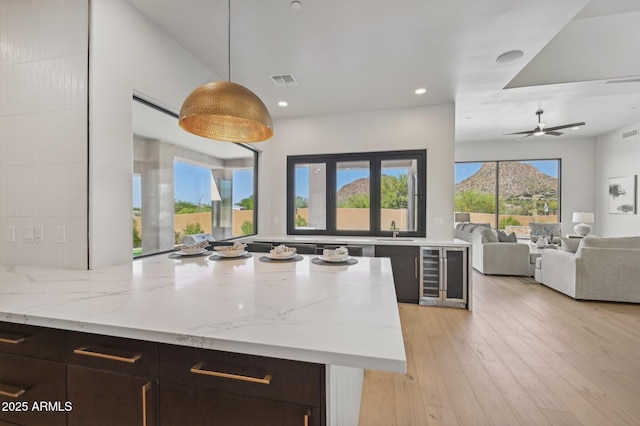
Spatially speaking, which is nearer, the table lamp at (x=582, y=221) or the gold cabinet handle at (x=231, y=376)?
the gold cabinet handle at (x=231, y=376)

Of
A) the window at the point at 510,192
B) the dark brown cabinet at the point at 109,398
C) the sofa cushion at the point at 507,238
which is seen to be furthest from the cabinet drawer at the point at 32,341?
the window at the point at 510,192

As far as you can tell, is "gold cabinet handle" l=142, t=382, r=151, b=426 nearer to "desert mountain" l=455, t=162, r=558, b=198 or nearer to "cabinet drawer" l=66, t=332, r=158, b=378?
"cabinet drawer" l=66, t=332, r=158, b=378

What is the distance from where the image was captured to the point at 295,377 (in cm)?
80

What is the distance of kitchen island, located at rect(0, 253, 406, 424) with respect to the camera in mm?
786

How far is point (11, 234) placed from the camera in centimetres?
196

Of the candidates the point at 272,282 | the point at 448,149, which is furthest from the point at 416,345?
the point at 448,149

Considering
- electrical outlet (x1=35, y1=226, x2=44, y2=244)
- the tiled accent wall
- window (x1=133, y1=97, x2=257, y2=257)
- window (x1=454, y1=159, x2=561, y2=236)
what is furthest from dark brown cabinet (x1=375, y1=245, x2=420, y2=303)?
window (x1=454, y1=159, x2=561, y2=236)

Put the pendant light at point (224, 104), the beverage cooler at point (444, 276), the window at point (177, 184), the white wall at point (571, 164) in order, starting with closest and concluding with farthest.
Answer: the pendant light at point (224, 104)
the window at point (177, 184)
the beverage cooler at point (444, 276)
the white wall at point (571, 164)

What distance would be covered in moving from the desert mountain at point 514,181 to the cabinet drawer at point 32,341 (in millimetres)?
8867

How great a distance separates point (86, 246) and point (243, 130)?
1.31 m

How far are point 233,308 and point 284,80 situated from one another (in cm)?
305

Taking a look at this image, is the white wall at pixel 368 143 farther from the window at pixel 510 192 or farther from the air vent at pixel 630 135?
the air vent at pixel 630 135

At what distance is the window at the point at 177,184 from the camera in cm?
233

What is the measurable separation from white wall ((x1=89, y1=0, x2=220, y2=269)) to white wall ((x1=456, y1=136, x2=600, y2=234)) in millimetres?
8361
